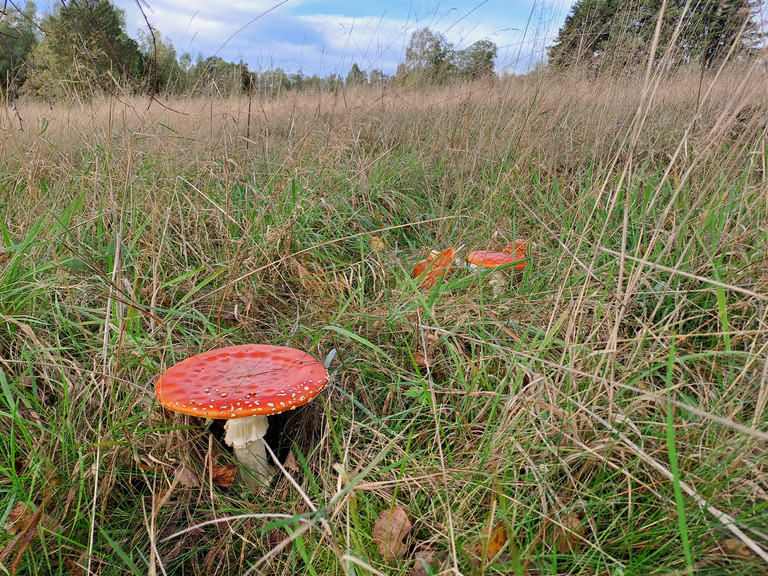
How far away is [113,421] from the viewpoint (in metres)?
1.37

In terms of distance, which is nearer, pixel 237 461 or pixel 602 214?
pixel 237 461

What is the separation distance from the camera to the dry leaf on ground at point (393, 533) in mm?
1092

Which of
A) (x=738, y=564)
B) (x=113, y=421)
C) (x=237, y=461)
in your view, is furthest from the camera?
(x=237, y=461)

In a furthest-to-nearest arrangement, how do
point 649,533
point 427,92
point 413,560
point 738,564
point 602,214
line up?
point 427,92 < point 602,214 < point 413,560 < point 649,533 < point 738,564

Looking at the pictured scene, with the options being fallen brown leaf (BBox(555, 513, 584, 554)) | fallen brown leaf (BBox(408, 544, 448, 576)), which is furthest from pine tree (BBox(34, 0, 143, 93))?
fallen brown leaf (BBox(555, 513, 584, 554))

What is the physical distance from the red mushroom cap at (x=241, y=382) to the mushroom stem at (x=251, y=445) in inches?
6.4

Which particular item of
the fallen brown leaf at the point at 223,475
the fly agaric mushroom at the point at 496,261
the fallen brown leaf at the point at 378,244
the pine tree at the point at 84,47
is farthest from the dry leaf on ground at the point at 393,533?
the pine tree at the point at 84,47

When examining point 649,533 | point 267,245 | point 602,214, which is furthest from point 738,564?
point 267,245

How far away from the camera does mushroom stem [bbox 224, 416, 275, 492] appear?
55.4 inches

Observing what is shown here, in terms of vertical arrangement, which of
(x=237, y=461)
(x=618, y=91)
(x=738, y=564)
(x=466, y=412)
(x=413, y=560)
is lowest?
(x=237, y=461)

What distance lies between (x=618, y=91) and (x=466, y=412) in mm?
3032

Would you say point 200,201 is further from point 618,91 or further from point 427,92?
point 427,92

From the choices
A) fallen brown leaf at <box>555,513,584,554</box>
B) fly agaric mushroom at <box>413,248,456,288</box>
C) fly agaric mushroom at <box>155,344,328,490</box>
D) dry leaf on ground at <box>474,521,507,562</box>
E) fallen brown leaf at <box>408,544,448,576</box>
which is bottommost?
fallen brown leaf at <box>408,544,448,576</box>

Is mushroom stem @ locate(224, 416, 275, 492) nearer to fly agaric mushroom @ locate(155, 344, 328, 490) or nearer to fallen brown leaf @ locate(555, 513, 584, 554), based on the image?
fly agaric mushroom @ locate(155, 344, 328, 490)
